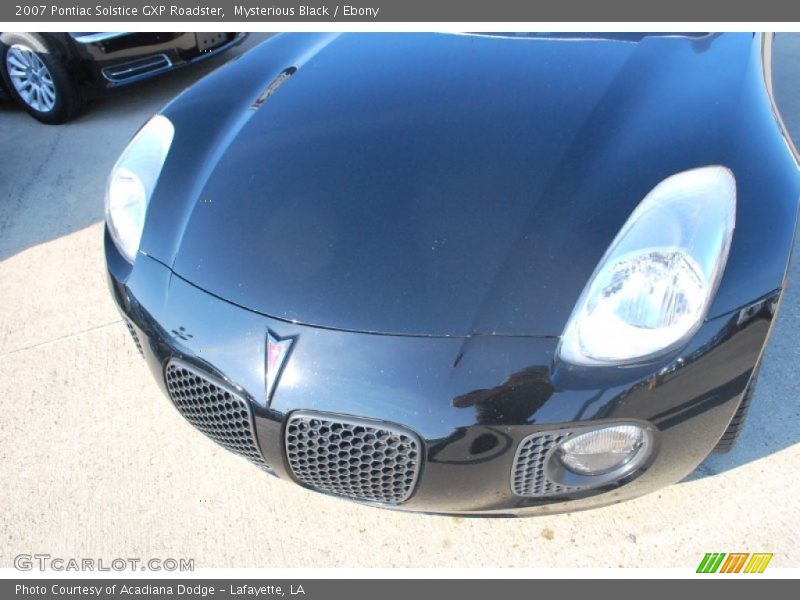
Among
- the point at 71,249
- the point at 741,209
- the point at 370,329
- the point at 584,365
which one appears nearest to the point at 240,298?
the point at 370,329

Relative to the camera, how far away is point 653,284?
4.58 ft

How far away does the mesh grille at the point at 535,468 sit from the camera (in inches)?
54.0

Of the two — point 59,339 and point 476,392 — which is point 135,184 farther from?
point 476,392

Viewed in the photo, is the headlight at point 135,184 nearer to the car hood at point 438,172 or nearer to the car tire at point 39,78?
the car hood at point 438,172

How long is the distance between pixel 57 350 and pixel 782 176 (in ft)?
8.01

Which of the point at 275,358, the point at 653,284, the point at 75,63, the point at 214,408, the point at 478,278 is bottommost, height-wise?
the point at 75,63

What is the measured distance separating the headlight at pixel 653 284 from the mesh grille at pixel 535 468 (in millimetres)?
178

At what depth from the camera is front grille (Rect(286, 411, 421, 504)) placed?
1.39 m

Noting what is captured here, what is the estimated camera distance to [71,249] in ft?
9.92

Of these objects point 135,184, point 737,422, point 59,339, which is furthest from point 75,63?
point 737,422

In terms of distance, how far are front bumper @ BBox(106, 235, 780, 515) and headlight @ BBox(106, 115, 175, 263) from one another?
45 cm

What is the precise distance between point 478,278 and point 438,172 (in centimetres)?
36

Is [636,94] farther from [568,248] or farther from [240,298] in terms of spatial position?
[240,298]

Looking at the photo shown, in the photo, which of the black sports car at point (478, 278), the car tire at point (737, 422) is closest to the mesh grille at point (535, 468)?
the black sports car at point (478, 278)
